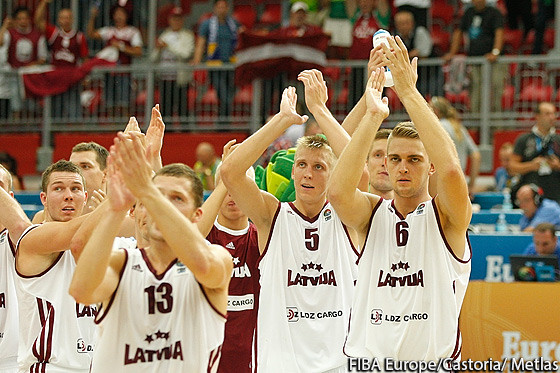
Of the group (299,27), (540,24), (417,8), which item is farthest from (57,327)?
(540,24)

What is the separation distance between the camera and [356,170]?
19.2 ft

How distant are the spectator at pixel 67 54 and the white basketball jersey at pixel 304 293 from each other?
1085 centimetres

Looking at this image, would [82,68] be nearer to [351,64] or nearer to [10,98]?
[10,98]

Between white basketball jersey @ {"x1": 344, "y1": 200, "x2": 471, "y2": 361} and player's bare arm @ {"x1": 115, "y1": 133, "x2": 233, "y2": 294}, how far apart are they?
1571mm

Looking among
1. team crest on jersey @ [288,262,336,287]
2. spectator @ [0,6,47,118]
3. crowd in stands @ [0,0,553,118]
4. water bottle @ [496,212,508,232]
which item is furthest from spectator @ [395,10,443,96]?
team crest on jersey @ [288,262,336,287]

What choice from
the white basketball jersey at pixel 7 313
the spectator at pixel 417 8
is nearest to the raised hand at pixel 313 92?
the white basketball jersey at pixel 7 313

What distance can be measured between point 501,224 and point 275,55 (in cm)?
506

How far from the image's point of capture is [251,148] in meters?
6.29

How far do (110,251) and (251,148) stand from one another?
1806mm

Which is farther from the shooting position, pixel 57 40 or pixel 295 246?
pixel 57 40

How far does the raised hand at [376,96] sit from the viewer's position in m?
5.91

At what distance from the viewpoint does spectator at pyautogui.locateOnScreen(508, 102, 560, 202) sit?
13.1 metres

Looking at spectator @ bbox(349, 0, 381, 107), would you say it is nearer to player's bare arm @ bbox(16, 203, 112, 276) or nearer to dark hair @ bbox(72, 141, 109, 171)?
dark hair @ bbox(72, 141, 109, 171)

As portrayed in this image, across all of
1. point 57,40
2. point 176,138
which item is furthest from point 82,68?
point 176,138
